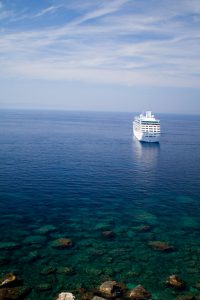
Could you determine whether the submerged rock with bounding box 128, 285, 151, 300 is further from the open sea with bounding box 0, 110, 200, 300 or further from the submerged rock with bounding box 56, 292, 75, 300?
the submerged rock with bounding box 56, 292, 75, 300

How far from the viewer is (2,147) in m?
116

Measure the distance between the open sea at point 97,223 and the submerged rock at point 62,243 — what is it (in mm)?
135

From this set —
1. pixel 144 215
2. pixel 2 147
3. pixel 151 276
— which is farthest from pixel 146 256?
pixel 2 147

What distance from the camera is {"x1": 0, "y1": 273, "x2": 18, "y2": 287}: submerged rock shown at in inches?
1271

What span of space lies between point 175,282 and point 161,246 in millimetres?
8747

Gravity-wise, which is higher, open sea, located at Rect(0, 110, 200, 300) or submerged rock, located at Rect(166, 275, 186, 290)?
open sea, located at Rect(0, 110, 200, 300)

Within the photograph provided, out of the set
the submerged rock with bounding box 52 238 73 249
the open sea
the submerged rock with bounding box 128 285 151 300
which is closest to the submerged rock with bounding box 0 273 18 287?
the open sea

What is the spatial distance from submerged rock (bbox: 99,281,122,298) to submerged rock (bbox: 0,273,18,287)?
8923 mm

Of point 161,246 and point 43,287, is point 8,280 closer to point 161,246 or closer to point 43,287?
point 43,287

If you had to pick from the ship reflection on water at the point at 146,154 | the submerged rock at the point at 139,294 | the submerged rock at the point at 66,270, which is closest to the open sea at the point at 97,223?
the submerged rock at the point at 66,270

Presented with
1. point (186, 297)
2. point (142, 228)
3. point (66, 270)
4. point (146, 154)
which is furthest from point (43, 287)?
point (146, 154)

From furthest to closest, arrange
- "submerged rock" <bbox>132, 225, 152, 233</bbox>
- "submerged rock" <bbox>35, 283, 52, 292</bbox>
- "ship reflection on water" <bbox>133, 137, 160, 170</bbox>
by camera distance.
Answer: "ship reflection on water" <bbox>133, 137, 160, 170</bbox> < "submerged rock" <bbox>132, 225, 152, 233</bbox> < "submerged rock" <bbox>35, 283, 52, 292</bbox>

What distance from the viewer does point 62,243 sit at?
140 feet

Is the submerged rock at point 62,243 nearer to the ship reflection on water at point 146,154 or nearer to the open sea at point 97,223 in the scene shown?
the open sea at point 97,223
